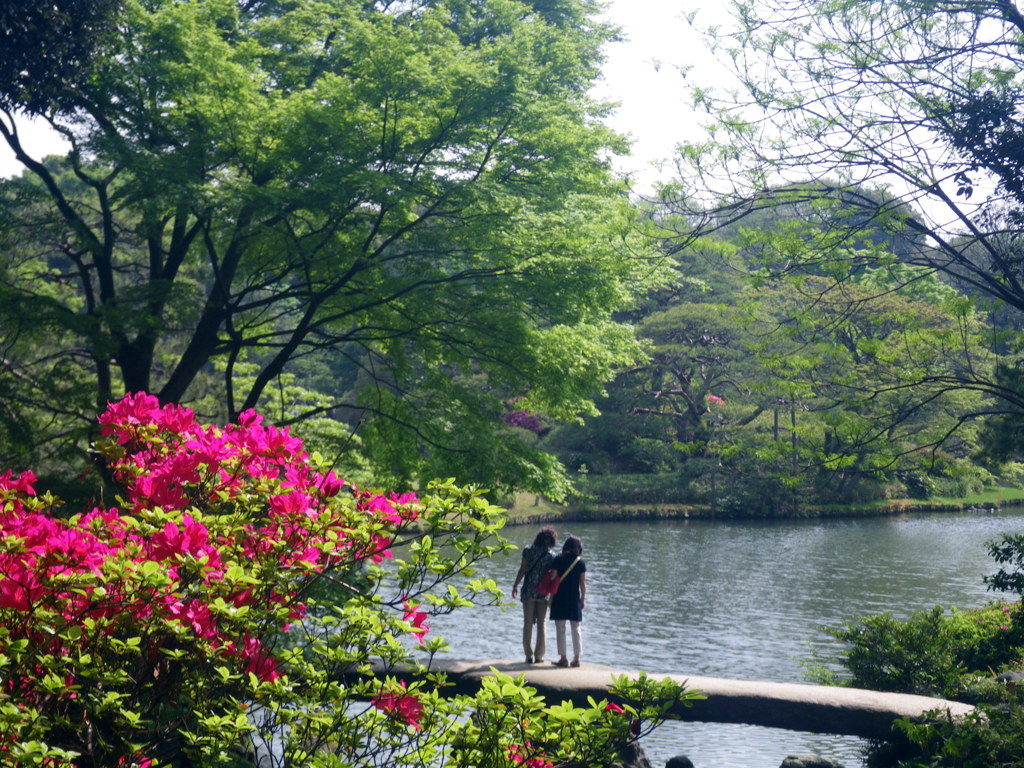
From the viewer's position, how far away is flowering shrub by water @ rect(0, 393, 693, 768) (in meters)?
2.91

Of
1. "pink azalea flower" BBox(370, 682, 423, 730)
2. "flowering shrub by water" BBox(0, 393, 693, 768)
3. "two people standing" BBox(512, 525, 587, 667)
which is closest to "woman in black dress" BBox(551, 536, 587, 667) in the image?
"two people standing" BBox(512, 525, 587, 667)

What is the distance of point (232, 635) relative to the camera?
3.14m

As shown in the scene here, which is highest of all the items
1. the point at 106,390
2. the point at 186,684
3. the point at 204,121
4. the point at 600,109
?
the point at 600,109

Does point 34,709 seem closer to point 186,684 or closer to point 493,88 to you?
point 186,684

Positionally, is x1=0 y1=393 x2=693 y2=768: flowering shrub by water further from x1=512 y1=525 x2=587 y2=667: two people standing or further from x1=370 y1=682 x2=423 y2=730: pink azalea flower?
x1=512 y1=525 x2=587 y2=667: two people standing

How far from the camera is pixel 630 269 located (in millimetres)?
11367

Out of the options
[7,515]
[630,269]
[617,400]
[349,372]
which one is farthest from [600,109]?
[349,372]

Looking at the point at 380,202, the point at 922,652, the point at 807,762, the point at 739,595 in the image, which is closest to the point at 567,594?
the point at 807,762

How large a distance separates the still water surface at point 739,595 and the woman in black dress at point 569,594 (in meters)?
1.09

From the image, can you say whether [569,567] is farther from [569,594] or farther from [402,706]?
[402,706]

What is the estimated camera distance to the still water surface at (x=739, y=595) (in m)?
8.38

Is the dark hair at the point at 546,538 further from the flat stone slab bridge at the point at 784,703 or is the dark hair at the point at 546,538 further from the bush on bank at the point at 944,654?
the bush on bank at the point at 944,654

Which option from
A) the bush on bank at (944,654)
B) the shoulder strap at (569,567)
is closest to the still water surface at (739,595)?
the bush on bank at (944,654)

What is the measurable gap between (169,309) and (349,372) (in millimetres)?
26137
